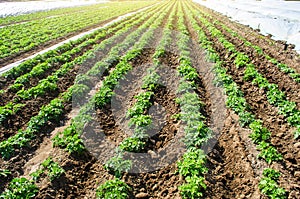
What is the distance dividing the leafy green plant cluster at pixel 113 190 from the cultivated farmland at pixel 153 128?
0.02 metres

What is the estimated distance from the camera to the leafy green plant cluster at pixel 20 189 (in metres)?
4.97

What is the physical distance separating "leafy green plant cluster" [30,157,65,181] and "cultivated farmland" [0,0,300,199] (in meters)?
0.02

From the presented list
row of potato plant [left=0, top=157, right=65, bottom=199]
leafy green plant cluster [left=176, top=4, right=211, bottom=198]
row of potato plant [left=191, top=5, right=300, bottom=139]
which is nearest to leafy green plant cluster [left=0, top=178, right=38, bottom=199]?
row of potato plant [left=0, top=157, right=65, bottom=199]

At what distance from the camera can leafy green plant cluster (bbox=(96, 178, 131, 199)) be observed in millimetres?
4848

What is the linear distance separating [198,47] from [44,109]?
9577 millimetres

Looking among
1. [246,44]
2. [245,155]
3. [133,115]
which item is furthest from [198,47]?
[245,155]

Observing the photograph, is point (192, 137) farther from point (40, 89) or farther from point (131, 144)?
point (40, 89)

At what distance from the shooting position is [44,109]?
7883mm

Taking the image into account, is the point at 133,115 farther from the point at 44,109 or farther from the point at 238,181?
the point at 238,181

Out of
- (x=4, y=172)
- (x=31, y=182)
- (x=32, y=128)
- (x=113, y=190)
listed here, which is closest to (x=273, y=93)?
(x=113, y=190)

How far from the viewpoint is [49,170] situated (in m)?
5.62

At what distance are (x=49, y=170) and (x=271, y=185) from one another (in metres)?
4.68

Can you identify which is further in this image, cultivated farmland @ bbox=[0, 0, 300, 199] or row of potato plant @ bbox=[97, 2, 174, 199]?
cultivated farmland @ bbox=[0, 0, 300, 199]

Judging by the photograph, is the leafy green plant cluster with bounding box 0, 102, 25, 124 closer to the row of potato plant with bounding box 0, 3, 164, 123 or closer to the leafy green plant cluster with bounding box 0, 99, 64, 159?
the row of potato plant with bounding box 0, 3, 164, 123
